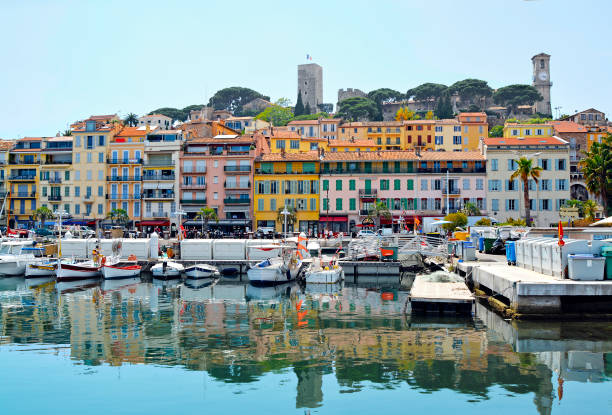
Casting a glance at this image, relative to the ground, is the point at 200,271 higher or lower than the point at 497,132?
lower

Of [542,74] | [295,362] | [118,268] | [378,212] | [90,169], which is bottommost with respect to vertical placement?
[295,362]

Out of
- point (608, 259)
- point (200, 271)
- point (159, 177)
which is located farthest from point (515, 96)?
point (608, 259)

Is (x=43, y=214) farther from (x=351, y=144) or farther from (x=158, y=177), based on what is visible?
(x=351, y=144)

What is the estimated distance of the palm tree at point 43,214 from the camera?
79344 mm

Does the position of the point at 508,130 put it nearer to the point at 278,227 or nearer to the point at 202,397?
the point at 278,227

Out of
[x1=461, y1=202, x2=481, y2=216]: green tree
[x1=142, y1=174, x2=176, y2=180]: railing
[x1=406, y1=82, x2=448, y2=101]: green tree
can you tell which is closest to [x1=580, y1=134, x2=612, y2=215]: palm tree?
[x1=461, y1=202, x2=481, y2=216]: green tree

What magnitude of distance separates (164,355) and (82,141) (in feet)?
220

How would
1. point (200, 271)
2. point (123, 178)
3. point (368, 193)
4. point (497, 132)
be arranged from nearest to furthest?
point (200, 271)
point (368, 193)
point (123, 178)
point (497, 132)

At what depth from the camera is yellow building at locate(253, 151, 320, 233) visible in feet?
251

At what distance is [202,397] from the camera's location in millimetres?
17594

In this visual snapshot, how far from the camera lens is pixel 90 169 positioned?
81.9m

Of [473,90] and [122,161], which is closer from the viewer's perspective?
[122,161]

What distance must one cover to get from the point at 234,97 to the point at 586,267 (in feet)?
569

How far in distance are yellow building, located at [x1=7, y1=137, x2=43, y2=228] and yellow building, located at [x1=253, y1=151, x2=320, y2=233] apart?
103 ft
